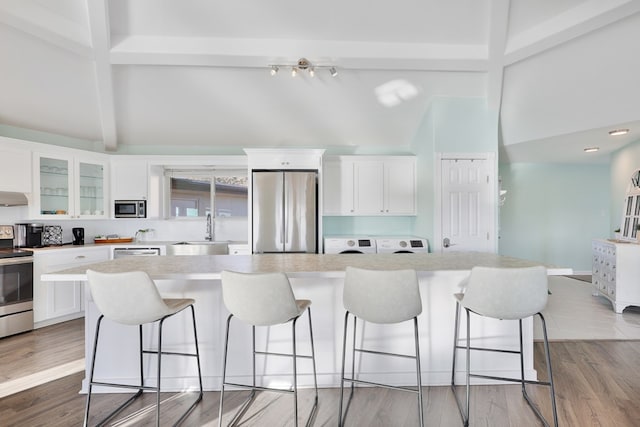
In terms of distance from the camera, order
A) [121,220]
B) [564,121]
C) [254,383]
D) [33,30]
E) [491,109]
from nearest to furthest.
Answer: [254,383]
[33,30]
[564,121]
[491,109]
[121,220]

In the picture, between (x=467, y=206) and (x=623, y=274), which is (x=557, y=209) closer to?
(x=623, y=274)

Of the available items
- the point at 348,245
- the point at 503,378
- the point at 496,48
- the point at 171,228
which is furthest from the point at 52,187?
the point at 496,48

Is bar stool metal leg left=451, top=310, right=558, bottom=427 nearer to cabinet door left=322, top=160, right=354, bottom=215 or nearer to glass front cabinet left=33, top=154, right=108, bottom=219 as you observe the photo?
cabinet door left=322, top=160, right=354, bottom=215

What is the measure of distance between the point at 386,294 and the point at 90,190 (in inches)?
173

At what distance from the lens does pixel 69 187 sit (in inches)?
161

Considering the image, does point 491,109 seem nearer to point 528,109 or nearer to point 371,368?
point 528,109

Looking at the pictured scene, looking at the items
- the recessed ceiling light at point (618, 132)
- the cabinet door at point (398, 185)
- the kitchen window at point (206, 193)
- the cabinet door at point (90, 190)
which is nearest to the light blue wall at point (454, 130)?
the cabinet door at point (398, 185)

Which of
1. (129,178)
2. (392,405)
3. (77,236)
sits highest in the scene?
(129,178)

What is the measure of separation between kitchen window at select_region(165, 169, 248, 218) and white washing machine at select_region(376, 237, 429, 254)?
2198 millimetres

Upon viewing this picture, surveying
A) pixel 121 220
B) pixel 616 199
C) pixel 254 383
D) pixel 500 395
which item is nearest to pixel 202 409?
pixel 254 383

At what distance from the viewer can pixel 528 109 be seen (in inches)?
153

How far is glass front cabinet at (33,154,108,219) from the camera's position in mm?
3819

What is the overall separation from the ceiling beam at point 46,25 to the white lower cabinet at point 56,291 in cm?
219

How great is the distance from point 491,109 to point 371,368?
346 cm
